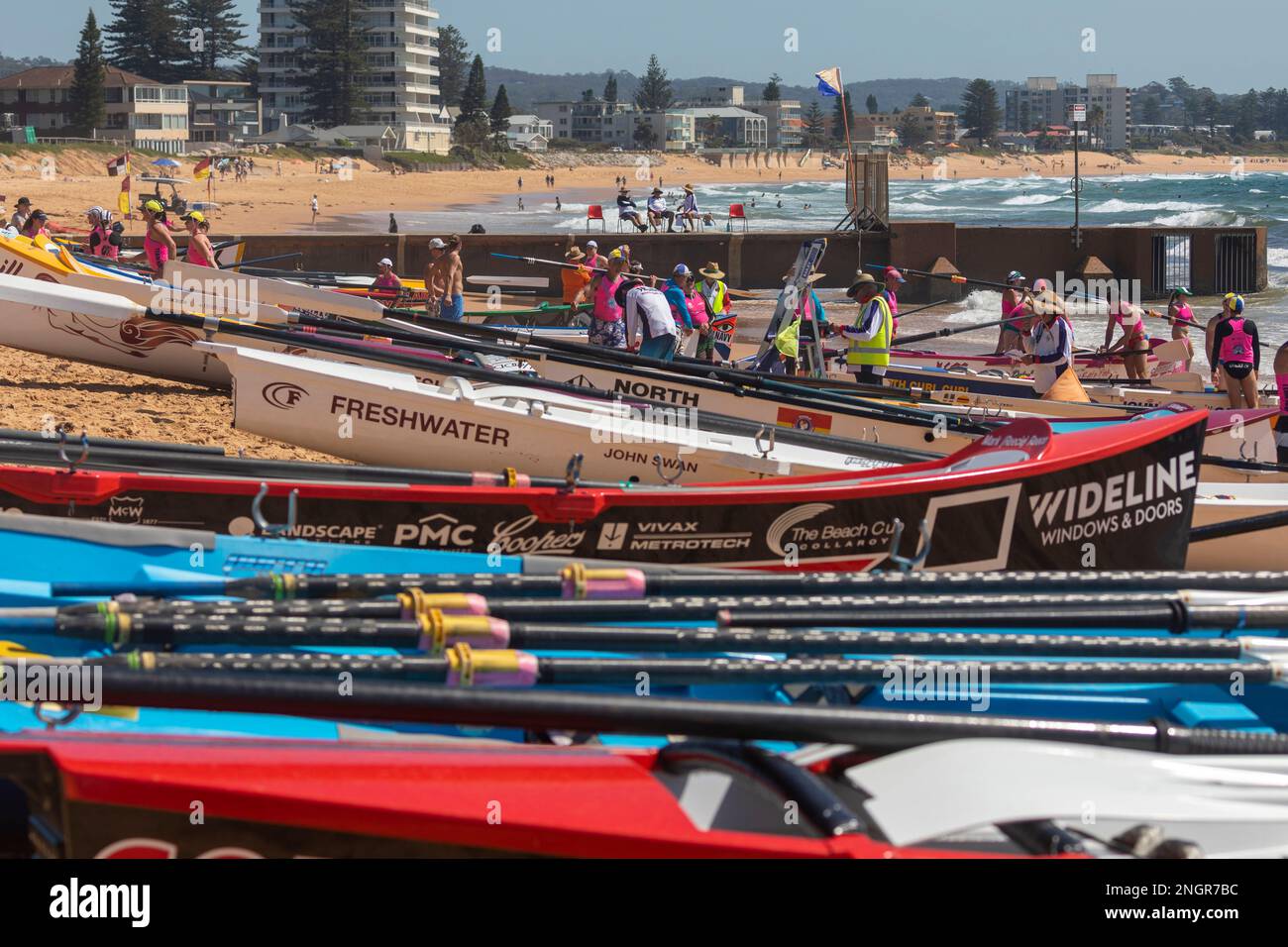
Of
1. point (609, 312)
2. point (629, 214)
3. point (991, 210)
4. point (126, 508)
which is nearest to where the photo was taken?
A: point (126, 508)

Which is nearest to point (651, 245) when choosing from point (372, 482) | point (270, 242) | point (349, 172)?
point (270, 242)

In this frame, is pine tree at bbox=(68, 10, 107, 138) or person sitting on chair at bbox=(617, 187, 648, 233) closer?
person sitting on chair at bbox=(617, 187, 648, 233)

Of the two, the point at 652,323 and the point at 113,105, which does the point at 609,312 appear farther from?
the point at 113,105

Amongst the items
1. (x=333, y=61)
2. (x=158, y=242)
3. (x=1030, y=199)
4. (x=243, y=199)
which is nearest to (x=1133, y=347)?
(x=158, y=242)

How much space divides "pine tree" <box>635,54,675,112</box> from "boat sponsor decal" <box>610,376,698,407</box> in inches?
6782

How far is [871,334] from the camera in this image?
14.5 metres

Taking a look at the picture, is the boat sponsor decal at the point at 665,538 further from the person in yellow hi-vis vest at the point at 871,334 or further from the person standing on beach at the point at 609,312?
the person standing on beach at the point at 609,312

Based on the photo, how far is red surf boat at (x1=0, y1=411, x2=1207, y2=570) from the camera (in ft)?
23.6

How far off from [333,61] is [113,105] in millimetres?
21230

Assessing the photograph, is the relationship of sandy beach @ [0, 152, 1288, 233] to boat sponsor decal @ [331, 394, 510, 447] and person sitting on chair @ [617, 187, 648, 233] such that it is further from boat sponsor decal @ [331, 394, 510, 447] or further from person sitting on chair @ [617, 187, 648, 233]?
boat sponsor decal @ [331, 394, 510, 447]

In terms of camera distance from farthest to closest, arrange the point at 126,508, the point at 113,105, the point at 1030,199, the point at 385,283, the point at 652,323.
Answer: the point at 1030,199 < the point at 113,105 < the point at 385,283 < the point at 652,323 < the point at 126,508

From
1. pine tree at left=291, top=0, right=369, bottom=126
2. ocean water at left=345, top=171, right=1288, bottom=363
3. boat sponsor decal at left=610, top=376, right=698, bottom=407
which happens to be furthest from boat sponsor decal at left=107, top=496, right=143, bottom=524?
pine tree at left=291, top=0, right=369, bottom=126

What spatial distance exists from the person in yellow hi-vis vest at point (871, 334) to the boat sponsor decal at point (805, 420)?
2.95 m
